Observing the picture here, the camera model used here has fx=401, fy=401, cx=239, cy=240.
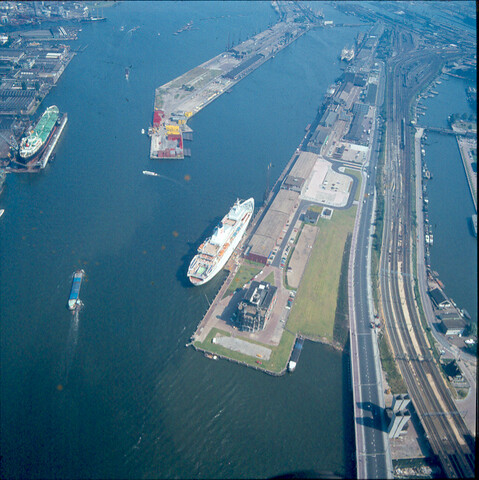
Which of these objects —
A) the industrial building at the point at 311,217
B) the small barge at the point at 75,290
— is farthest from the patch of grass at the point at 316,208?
the small barge at the point at 75,290

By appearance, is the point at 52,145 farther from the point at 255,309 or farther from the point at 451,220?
the point at 451,220

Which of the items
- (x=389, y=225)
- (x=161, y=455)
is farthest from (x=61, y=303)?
(x=389, y=225)

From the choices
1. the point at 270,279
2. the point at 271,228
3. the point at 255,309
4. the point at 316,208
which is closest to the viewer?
the point at 255,309

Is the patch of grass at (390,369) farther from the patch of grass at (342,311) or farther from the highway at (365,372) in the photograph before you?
the patch of grass at (342,311)

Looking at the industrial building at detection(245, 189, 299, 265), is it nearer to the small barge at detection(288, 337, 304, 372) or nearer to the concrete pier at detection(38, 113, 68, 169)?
the small barge at detection(288, 337, 304, 372)

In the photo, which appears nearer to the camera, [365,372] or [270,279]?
[365,372]

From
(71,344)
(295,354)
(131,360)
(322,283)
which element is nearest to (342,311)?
(322,283)

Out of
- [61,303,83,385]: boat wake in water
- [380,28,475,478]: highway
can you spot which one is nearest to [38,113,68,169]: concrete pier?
[61,303,83,385]: boat wake in water
